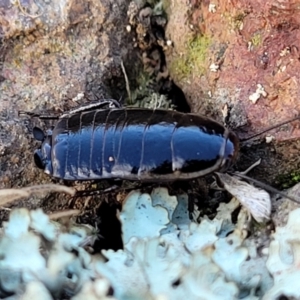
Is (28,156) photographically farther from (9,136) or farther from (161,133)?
(161,133)

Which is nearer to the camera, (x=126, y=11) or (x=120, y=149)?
(x=120, y=149)

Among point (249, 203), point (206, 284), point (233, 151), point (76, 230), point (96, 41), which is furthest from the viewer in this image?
point (96, 41)

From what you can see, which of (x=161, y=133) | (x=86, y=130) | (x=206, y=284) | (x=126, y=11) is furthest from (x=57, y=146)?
(x=206, y=284)

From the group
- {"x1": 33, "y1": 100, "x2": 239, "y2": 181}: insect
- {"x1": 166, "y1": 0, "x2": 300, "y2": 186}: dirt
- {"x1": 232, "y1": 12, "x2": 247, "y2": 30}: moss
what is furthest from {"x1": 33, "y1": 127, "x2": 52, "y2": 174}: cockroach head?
{"x1": 232, "y1": 12, "x2": 247, "y2": 30}: moss

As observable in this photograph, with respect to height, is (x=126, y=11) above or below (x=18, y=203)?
above

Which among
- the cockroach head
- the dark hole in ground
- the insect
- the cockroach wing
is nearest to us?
the cockroach wing

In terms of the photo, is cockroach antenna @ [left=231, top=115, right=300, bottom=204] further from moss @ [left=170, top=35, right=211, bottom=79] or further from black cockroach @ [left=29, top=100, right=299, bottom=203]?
moss @ [left=170, top=35, right=211, bottom=79]

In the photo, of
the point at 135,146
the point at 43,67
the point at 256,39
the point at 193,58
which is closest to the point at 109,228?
the point at 135,146
